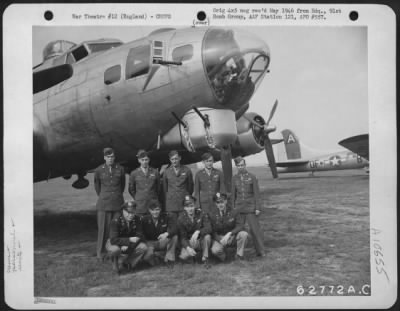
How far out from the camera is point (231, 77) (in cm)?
540

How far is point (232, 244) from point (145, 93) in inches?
99.7

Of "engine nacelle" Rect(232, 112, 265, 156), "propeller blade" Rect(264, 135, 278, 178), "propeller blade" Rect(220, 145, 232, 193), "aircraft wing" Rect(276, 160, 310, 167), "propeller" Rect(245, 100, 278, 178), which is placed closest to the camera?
"propeller blade" Rect(220, 145, 232, 193)

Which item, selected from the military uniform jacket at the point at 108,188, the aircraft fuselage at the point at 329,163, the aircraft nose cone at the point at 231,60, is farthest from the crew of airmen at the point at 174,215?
the aircraft fuselage at the point at 329,163

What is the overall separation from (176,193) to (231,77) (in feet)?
6.21

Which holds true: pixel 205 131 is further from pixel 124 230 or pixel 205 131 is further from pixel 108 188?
pixel 124 230

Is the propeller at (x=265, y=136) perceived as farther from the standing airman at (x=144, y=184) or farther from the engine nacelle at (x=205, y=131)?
the standing airman at (x=144, y=184)

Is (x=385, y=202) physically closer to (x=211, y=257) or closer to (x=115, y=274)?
(x=211, y=257)

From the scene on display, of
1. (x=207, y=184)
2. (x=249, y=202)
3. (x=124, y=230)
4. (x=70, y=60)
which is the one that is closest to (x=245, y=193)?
(x=249, y=202)

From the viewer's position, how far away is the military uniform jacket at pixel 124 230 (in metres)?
4.88

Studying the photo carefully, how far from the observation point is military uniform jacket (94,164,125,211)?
18.0 feet

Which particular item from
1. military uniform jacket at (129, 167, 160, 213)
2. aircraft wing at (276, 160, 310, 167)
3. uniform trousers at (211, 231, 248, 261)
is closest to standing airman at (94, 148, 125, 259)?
military uniform jacket at (129, 167, 160, 213)

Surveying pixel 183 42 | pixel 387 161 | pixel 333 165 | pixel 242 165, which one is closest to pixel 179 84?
pixel 183 42

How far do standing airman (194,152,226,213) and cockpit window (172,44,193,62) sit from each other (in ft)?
4.72

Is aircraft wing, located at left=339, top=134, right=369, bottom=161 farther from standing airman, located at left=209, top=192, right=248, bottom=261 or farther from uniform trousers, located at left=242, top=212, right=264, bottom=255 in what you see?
standing airman, located at left=209, top=192, right=248, bottom=261
